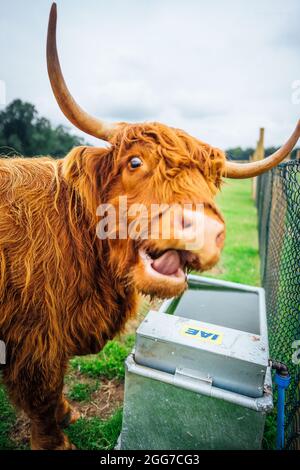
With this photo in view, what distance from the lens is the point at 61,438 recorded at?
7.50 ft

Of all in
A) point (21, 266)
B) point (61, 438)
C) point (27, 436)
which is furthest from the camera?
point (27, 436)

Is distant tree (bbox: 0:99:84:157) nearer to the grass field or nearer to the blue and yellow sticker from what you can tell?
the grass field

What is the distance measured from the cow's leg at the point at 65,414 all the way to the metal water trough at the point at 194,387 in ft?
1.93

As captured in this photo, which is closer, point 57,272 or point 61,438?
point 57,272

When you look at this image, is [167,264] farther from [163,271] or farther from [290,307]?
[290,307]

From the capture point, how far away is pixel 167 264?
1504 mm

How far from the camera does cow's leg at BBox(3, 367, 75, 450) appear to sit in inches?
76.5

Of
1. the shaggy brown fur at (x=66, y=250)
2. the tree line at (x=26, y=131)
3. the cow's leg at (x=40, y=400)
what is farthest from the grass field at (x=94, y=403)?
the tree line at (x=26, y=131)

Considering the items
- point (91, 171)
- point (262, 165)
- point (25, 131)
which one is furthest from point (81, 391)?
point (25, 131)

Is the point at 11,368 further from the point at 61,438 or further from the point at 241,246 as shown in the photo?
the point at 241,246

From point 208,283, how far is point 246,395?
1.31 m
